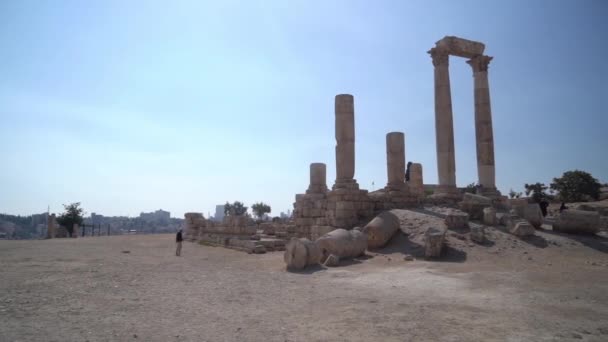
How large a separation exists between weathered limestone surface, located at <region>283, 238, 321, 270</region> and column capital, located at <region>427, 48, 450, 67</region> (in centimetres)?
1339

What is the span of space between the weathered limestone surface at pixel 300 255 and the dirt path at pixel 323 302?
0.46 m

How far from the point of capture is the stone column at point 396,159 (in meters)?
19.2

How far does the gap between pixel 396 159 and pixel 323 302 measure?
13.0m

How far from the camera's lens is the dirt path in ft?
17.8

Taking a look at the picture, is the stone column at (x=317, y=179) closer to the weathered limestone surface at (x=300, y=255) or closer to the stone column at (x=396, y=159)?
the stone column at (x=396, y=159)

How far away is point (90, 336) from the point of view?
526 cm

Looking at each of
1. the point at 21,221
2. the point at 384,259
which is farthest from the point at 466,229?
the point at 21,221

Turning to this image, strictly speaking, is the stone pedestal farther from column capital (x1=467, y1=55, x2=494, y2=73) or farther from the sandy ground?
column capital (x1=467, y1=55, x2=494, y2=73)

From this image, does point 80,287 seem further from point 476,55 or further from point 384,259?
point 476,55

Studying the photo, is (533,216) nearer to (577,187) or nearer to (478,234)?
(478,234)

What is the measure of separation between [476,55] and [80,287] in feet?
68.1

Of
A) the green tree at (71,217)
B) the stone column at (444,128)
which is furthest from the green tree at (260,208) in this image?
the stone column at (444,128)

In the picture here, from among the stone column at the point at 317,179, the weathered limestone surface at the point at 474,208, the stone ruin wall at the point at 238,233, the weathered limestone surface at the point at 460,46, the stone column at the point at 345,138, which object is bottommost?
the stone ruin wall at the point at 238,233

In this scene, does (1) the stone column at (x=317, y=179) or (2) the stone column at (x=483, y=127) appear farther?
A: (1) the stone column at (x=317, y=179)
